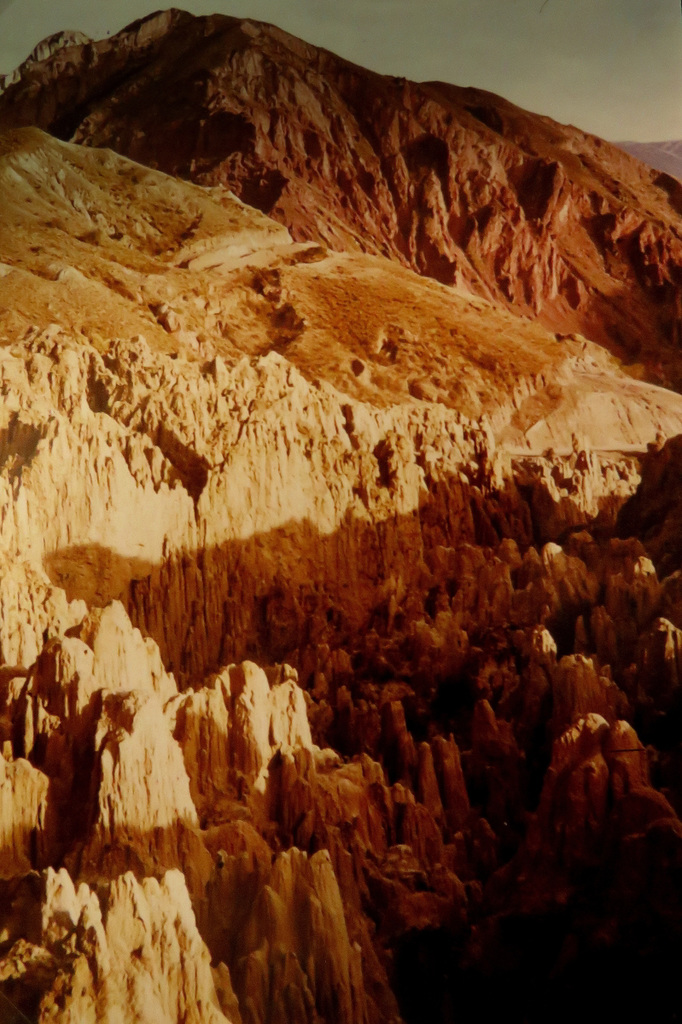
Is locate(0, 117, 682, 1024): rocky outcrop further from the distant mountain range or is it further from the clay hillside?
the distant mountain range

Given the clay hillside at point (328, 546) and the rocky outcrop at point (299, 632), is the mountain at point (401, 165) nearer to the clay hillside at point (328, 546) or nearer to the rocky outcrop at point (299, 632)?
the clay hillside at point (328, 546)

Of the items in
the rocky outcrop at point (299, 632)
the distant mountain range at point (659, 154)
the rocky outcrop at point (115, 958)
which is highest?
the distant mountain range at point (659, 154)

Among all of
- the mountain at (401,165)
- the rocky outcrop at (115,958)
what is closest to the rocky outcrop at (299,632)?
the rocky outcrop at (115,958)

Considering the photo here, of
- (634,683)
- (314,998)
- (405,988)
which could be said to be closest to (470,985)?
(405,988)

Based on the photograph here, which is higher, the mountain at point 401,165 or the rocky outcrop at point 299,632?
the mountain at point 401,165

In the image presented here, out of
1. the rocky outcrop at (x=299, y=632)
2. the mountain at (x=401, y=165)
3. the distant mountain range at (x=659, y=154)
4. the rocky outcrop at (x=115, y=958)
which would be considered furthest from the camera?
the mountain at (x=401, y=165)
